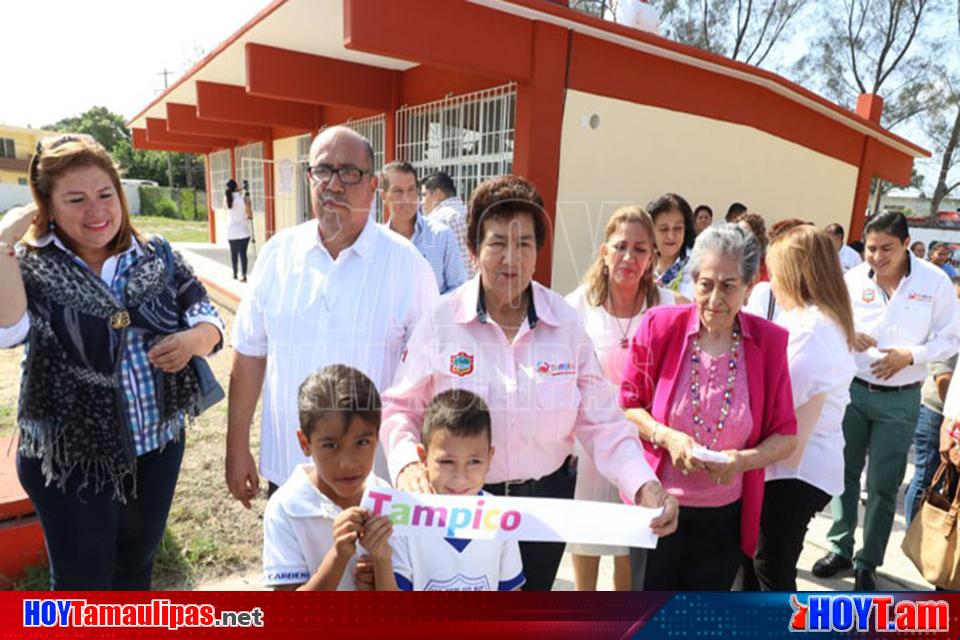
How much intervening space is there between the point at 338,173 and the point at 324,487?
2.63 feet

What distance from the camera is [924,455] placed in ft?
8.93

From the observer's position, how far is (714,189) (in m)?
2.98

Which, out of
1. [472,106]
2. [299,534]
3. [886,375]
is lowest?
[299,534]

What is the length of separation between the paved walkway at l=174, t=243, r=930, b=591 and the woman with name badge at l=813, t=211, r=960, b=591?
0.09 metres

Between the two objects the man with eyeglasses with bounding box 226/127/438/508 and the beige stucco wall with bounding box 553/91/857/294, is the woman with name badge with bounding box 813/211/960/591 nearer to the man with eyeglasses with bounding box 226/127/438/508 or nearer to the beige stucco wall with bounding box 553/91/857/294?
the beige stucco wall with bounding box 553/91/857/294

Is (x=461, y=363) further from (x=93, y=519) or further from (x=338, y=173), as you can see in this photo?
(x=93, y=519)

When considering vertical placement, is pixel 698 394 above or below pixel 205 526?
above

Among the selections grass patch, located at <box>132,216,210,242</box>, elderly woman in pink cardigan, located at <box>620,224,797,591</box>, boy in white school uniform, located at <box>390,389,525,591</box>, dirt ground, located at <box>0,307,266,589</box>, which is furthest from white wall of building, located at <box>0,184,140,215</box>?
elderly woman in pink cardigan, located at <box>620,224,797,591</box>

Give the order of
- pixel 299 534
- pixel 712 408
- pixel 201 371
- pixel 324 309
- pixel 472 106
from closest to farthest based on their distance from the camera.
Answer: pixel 299 534 < pixel 324 309 < pixel 712 408 < pixel 201 371 < pixel 472 106

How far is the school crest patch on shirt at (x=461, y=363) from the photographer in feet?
4.58

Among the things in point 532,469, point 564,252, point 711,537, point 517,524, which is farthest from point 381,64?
point 711,537

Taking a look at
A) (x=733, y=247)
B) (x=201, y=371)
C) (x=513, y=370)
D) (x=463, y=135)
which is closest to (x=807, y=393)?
(x=733, y=247)

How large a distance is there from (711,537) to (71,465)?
193 centimetres

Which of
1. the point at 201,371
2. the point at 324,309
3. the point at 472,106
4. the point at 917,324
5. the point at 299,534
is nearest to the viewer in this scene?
the point at 299,534
